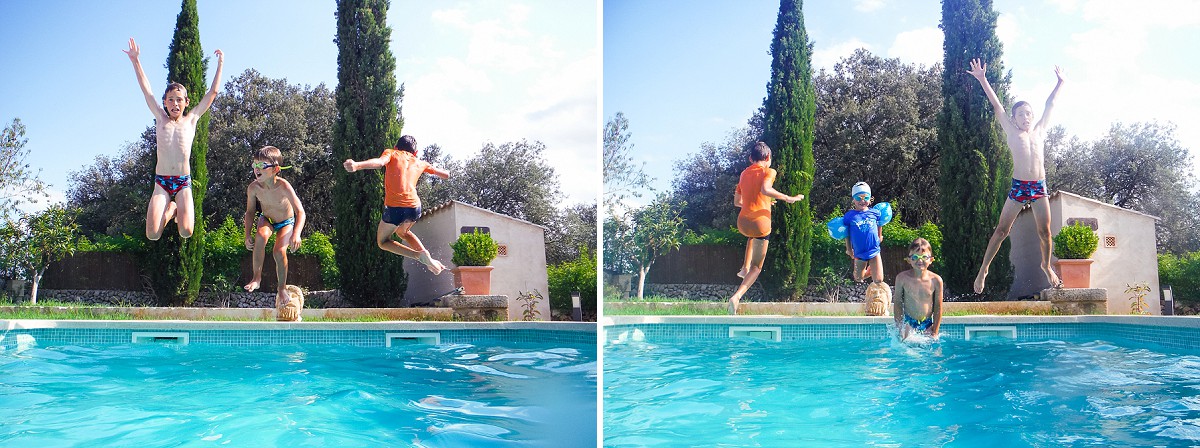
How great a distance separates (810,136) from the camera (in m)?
9.35

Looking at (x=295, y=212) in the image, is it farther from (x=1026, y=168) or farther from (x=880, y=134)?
(x=880, y=134)

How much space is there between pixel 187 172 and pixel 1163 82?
962 cm

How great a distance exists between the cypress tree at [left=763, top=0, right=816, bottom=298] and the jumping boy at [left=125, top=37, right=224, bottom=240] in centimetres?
609

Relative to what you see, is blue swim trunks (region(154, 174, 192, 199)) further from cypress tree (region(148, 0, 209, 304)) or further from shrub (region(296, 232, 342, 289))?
shrub (region(296, 232, 342, 289))

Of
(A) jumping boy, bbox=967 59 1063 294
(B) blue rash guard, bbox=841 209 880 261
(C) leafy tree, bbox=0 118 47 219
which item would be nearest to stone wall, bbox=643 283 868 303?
(B) blue rash guard, bbox=841 209 880 261

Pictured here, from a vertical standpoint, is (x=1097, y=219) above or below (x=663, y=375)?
above

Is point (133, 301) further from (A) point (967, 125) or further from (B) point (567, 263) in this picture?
(A) point (967, 125)

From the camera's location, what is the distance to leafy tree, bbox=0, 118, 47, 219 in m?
9.01

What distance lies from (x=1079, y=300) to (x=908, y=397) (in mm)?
4978

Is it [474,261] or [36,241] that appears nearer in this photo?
[474,261]

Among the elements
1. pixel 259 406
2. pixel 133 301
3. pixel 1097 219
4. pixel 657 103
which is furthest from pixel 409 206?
pixel 1097 219

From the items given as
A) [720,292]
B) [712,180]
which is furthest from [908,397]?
[712,180]

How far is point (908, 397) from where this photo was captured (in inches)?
150

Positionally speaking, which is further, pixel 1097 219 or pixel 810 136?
pixel 810 136
